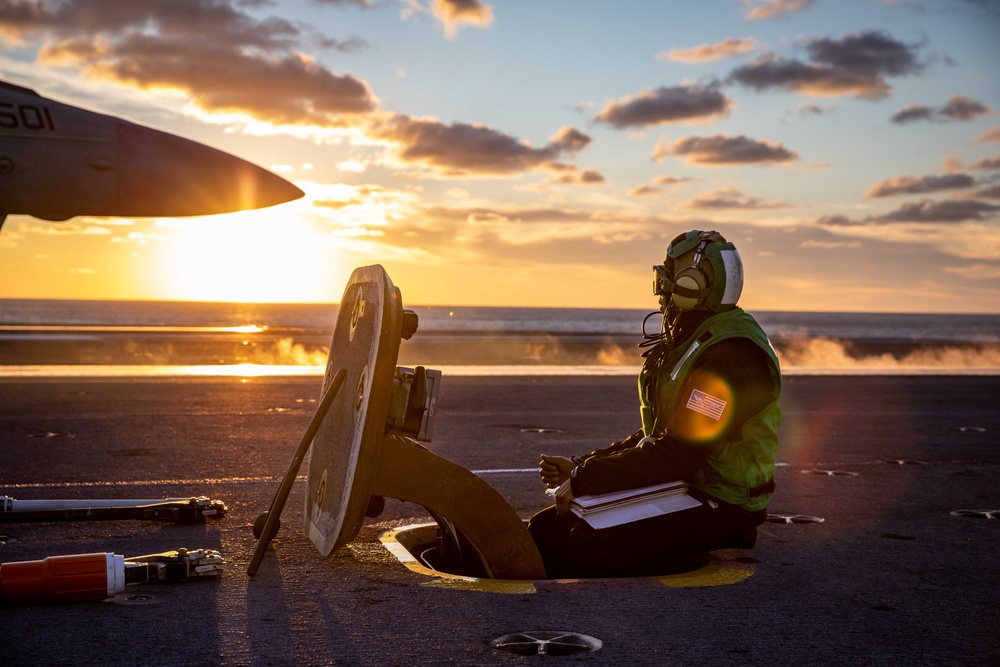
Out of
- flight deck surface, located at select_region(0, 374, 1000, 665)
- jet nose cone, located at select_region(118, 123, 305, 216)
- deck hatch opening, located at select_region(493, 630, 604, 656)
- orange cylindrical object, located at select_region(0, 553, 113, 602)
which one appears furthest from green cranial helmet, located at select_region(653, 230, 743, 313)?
jet nose cone, located at select_region(118, 123, 305, 216)

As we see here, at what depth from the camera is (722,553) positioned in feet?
16.9

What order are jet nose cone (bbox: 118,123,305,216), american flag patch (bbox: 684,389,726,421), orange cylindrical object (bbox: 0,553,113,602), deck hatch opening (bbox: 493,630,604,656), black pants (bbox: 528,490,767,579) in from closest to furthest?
deck hatch opening (bbox: 493,630,604,656), orange cylindrical object (bbox: 0,553,113,602), american flag patch (bbox: 684,389,726,421), black pants (bbox: 528,490,767,579), jet nose cone (bbox: 118,123,305,216)

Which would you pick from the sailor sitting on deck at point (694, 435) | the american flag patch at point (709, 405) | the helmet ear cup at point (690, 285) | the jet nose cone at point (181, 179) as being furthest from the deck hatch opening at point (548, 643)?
the jet nose cone at point (181, 179)

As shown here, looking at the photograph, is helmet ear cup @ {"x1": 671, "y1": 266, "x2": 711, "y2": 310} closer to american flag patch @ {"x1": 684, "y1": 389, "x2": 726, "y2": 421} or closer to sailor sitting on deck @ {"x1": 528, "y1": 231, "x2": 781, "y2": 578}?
sailor sitting on deck @ {"x1": 528, "y1": 231, "x2": 781, "y2": 578}

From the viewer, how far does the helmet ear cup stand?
15.2ft

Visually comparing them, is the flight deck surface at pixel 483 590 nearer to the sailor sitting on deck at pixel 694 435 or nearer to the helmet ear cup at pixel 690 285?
the sailor sitting on deck at pixel 694 435

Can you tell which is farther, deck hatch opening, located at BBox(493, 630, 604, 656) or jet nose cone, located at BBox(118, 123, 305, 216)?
jet nose cone, located at BBox(118, 123, 305, 216)

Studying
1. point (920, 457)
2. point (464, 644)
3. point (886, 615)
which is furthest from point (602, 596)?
point (920, 457)

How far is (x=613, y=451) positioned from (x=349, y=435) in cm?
154

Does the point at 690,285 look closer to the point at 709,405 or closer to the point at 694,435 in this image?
the point at 709,405

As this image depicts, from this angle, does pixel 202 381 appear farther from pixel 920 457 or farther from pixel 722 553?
pixel 722 553

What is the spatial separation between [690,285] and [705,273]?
0.34 feet

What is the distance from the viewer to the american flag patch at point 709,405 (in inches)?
169

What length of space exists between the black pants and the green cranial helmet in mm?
970
